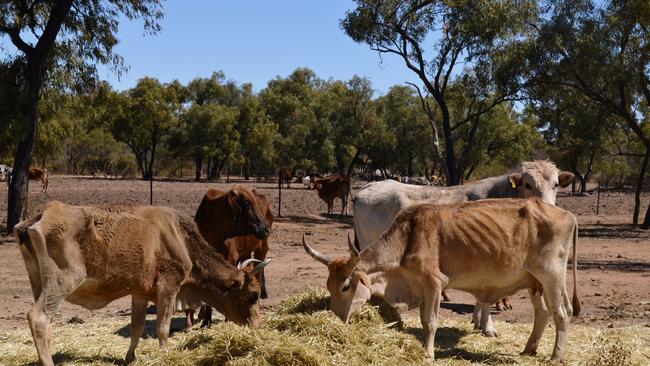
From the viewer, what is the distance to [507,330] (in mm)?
10008

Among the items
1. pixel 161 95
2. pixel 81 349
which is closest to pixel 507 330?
pixel 81 349

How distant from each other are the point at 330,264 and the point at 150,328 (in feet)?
10.8

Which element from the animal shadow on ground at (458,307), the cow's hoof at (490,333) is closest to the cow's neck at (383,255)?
the cow's hoof at (490,333)

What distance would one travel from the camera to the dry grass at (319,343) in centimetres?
690

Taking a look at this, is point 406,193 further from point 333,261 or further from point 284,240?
point 284,240

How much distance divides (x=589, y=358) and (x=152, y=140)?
62.5m

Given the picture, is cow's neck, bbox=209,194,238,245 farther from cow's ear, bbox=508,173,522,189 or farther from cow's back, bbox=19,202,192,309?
cow's ear, bbox=508,173,522,189

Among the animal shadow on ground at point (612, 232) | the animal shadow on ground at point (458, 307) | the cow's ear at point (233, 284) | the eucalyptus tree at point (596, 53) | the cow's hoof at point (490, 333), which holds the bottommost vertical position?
the animal shadow on ground at point (458, 307)

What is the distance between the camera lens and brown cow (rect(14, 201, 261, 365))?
23.4ft

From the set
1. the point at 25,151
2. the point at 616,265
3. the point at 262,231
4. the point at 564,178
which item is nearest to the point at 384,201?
the point at 262,231

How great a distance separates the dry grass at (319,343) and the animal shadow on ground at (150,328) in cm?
2

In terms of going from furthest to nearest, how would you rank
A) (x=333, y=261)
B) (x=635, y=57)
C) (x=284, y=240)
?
(x=635, y=57) → (x=284, y=240) → (x=333, y=261)

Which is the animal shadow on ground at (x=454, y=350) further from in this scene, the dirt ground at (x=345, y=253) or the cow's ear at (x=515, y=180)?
the cow's ear at (x=515, y=180)

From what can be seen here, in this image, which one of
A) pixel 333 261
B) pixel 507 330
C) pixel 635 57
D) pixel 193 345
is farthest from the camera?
pixel 635 57
